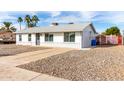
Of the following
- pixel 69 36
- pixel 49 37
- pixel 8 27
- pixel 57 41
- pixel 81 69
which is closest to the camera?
pixel 81 69

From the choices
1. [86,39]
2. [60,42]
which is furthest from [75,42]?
[60,42]

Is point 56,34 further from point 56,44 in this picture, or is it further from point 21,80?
point 21,80

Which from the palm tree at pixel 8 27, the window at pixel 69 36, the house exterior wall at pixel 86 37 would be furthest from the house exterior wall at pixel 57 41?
the palm tree at pixel 8 27

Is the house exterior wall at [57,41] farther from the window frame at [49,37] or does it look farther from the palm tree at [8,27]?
the palm tree at [8,27]

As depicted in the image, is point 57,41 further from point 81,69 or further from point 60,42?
point 81,69

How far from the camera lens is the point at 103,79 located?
5668 millimetres

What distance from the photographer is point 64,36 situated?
69.7ft

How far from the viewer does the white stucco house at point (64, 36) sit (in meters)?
20.1

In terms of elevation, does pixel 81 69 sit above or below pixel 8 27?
below

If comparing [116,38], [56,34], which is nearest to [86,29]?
[56,34]

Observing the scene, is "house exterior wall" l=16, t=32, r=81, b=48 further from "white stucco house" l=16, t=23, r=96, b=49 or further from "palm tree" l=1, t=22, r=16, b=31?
"palm tree" l=1, t=22, r=16, b=31

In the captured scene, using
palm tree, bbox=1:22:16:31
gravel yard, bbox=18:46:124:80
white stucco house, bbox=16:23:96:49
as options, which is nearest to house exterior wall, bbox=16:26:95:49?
white stucco house, bbox=16:23:96:49

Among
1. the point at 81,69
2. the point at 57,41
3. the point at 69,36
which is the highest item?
the point at 69,36
